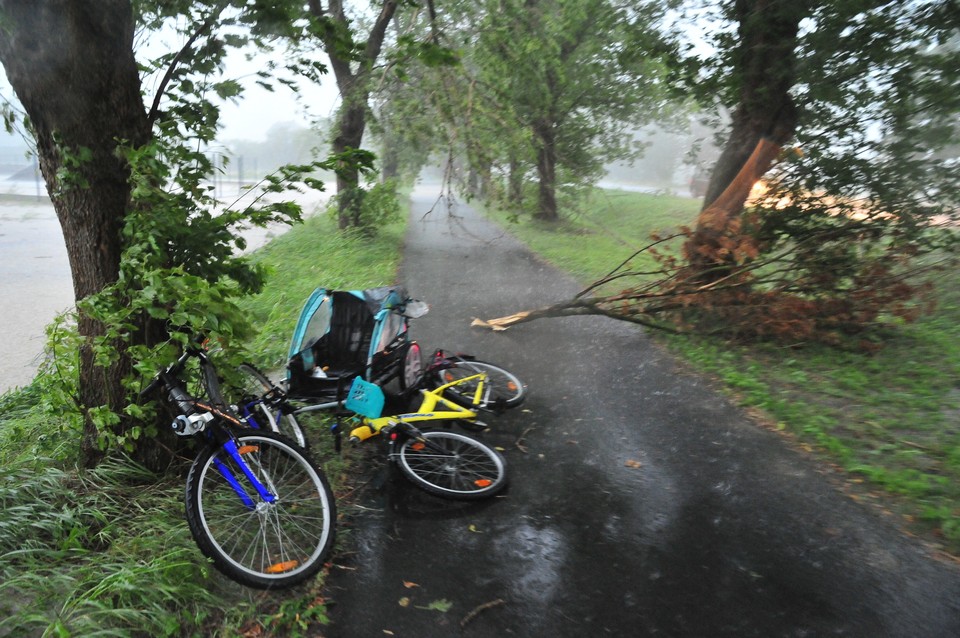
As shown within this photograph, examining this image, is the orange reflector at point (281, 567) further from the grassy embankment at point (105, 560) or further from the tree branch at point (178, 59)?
the tree branch at point (178, 59)

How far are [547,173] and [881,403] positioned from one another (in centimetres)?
1259

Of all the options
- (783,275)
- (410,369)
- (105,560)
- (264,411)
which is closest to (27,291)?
(410,369)

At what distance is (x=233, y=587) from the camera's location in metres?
2.99

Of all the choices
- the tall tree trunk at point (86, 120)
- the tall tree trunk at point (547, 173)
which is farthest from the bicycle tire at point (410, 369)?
the tall tree trunk at point (547, 173)

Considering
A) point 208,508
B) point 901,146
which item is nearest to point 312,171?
point 208,508

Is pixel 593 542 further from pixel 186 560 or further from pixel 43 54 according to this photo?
pixel 43 54

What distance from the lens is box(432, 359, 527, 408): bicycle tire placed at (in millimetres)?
4961

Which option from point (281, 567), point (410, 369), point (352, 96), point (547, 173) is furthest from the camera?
point (547, 173)

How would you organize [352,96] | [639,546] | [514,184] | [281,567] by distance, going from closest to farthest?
[281,567] < [639,546] < [352,96] < [514,184]

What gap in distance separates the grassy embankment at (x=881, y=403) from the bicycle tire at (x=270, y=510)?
3281 mm

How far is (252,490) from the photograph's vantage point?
3.22 metres

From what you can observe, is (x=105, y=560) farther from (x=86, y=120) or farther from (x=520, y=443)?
(x=520, y=443)

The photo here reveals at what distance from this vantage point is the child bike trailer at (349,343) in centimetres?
468

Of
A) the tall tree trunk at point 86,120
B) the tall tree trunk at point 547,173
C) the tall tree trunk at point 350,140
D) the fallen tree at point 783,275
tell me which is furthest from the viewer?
the tall tree trunk at point 547,173
